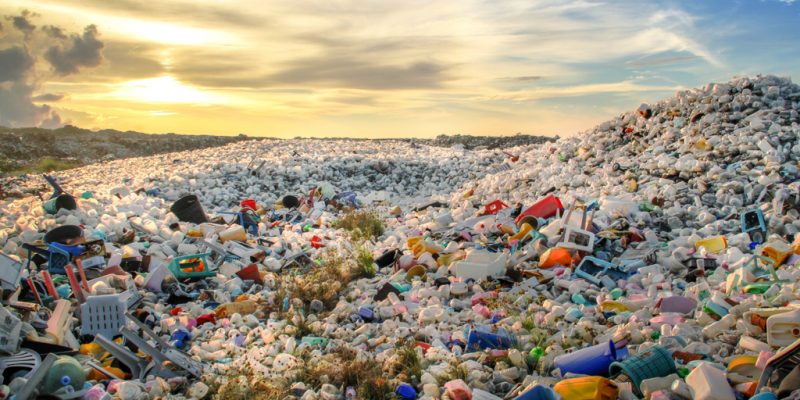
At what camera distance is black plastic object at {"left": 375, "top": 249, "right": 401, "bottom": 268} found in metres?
6.70

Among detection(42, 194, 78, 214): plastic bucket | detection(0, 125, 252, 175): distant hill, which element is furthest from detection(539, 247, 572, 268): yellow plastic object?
detection(0, 125, 252, 175): distant hill

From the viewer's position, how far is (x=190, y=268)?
6086 mm

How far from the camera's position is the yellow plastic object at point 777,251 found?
5375mm

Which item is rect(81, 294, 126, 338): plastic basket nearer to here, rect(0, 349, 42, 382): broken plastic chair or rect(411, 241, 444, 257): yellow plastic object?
rect(0, 349, 42, 382): broken plastic chair

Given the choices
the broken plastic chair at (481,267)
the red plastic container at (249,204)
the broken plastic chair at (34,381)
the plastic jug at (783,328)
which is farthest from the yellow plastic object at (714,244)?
the red plastic container at (249,204)

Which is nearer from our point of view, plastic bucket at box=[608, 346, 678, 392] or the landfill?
plastic bucket at box=[608, 346, 678, 392]

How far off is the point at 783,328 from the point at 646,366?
0.89 metres

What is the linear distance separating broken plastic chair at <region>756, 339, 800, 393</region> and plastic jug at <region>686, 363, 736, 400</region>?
156 mm

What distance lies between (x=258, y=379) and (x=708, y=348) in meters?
2.95

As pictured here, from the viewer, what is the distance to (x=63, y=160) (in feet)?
69.9

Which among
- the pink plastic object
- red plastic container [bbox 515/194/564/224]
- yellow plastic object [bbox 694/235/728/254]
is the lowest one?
the pink plastic object

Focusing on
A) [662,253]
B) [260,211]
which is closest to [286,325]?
[662,253]

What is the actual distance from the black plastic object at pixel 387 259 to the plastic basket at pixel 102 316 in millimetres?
2987

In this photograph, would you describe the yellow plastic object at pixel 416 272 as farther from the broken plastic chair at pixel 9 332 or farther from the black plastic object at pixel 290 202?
the black plastic object at pixel 290 202
